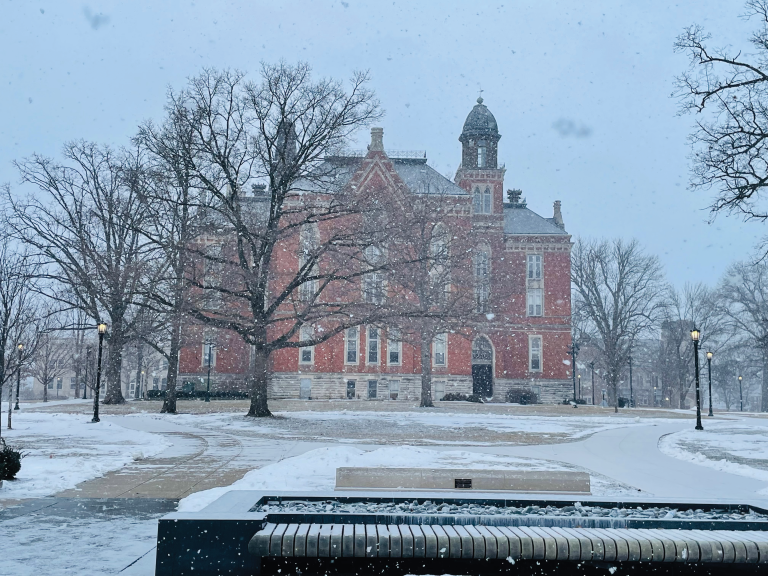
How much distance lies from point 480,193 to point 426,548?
5749 centimetres

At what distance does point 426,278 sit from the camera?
4028 centimetres

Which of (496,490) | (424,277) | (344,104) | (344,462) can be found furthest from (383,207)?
(496,490)

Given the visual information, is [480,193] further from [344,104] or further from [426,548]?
[426,548]

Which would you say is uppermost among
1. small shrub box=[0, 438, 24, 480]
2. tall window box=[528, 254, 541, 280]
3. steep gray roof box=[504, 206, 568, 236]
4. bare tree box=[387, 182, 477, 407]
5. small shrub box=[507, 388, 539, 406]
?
steep gray roof box=[504, 206, 568, 236]

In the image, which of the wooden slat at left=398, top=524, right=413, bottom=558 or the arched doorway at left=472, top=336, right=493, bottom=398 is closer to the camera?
the wooden slat at left=398, top=524, right=413, bottom=558

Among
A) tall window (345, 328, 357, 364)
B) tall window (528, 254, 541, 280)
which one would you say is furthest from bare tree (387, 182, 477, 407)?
tall window (528, 254, 541, 280)

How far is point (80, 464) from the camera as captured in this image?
12828mm

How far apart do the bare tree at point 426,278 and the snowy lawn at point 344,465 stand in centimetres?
1305

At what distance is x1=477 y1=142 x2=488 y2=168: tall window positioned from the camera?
61850mm

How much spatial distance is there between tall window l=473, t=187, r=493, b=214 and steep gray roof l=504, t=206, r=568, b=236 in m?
2.97

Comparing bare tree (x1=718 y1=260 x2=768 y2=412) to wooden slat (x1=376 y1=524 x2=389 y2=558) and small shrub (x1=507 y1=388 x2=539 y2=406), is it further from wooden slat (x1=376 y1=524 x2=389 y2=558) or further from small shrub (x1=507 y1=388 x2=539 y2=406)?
wooden slat (x1=376 y1=524 x2=389 y2=558)

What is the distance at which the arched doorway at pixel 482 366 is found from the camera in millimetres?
60062

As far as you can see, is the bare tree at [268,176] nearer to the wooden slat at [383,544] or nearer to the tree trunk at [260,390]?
the tree trunk at [260,390]

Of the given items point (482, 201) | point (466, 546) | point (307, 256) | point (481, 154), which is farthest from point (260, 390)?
point (481, 154)
